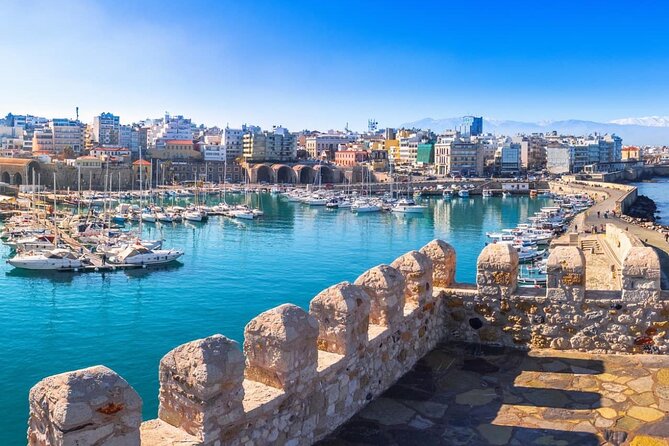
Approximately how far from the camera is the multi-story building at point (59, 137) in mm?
140750

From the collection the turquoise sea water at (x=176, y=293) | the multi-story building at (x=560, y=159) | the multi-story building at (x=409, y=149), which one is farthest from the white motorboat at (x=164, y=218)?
the multi-story building at (x=560, y=159)

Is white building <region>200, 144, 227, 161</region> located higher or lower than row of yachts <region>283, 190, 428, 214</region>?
higher

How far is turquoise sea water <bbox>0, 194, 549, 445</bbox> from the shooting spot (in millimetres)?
23062

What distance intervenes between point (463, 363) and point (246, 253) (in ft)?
139

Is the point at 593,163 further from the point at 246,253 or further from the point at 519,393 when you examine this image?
the point at 519,393

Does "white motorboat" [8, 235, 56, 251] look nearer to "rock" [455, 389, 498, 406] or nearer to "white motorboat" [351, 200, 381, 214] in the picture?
"white motorboat" [351, 200, 381, 214]

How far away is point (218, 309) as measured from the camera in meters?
31.1

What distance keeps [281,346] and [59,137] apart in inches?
5986

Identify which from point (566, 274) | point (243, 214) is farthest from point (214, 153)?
point (566, 274)

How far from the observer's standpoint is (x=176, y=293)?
35375mm

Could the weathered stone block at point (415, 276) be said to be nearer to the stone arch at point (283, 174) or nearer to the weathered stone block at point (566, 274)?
the weathered stone block at point (566, 274)

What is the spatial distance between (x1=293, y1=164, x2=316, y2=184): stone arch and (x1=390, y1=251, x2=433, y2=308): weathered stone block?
123158mm

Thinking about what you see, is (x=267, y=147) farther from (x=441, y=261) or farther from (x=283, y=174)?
(x=441, y=261)

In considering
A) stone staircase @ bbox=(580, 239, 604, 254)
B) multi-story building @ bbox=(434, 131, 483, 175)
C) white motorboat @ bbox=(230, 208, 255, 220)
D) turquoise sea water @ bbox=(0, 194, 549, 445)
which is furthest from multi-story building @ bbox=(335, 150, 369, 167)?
stone staircase @ bbox=(580, 239, 604, 254)
